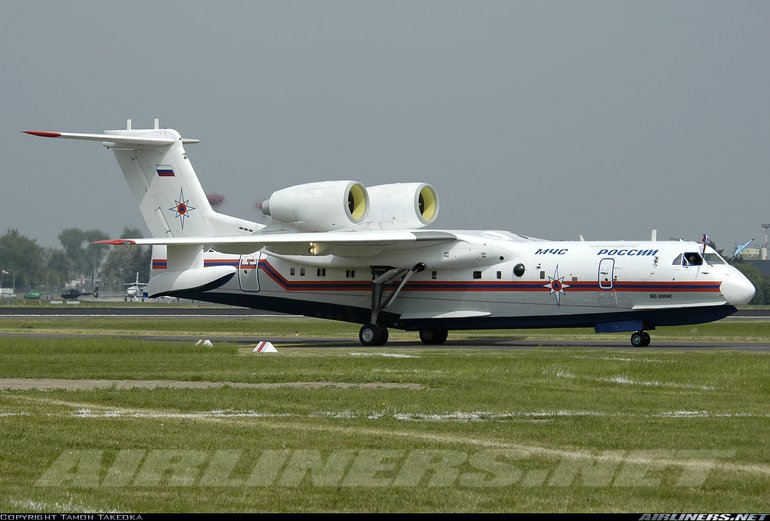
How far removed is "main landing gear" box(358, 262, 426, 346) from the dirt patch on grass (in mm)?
15795

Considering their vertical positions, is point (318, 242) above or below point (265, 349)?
above

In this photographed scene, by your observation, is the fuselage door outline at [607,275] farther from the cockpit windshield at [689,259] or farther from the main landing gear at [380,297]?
the main landing gear at [380,297]

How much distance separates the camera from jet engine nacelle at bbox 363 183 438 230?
3794 centimetres

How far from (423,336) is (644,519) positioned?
99.4ft

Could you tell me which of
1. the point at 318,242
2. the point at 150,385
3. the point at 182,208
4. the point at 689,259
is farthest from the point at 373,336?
the point at 150,385

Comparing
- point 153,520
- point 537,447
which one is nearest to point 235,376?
point 537,447

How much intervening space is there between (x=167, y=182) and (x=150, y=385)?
20.8 metres

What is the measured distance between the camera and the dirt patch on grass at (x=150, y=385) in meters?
19.9

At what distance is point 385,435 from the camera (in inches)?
557

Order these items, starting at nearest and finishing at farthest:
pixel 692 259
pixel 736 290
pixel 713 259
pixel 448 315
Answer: pixel 736 290 → pixel 692 259 → pixel 713 259 → pixel 448 315

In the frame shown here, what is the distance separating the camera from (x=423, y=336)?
39.2 meters

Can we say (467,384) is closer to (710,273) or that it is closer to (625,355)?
(625,355)

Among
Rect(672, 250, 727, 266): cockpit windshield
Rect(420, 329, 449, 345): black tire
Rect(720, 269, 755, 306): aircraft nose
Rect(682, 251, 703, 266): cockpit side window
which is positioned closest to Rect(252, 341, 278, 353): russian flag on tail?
Rect(420, 329, 449, 345): black tire

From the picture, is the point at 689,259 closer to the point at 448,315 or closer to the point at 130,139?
the point at 448,315
